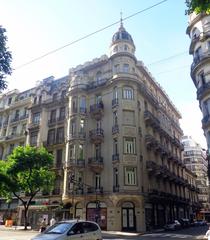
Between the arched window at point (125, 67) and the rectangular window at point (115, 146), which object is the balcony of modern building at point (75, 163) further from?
the arched window at point (125, 67)

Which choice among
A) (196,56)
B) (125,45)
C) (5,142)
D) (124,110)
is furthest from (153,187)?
(5,142)

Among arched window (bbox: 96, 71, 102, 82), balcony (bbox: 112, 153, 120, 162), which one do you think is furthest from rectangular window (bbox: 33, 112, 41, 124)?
balcony (bbox: 112, 153, 120, 162)

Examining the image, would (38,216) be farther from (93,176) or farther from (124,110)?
(124,110)

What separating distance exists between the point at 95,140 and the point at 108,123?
300 centimetres

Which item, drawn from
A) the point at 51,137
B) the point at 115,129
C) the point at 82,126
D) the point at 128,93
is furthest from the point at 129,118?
the point at 51,137

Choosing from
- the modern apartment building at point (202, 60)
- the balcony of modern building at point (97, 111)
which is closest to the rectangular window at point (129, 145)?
the balcony of modern building at point (97, 111)

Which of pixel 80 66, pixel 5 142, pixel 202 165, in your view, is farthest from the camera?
pixel 202 165

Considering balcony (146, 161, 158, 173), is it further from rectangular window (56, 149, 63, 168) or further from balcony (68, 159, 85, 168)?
rectangular window (56, 149, 63, 168)

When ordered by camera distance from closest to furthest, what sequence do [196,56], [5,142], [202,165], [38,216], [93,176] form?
1. [196,56]
2. [93,176]
3. [38,216]
4. [5,142]
5. [202,165]

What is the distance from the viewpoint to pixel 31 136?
47094 mm

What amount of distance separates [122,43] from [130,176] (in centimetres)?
1991

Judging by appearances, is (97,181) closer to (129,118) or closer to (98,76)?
(129,118)

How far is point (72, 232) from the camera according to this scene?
12.5 m

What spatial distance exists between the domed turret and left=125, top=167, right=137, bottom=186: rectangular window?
17484mm
